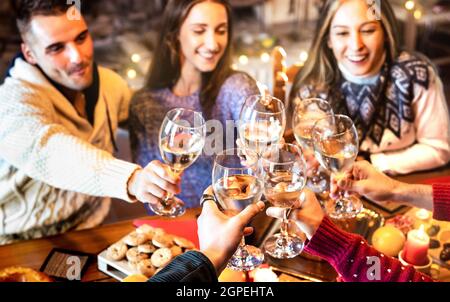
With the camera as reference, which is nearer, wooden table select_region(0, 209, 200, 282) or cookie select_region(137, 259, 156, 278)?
cookie select_region(137, 259, 156, 278)

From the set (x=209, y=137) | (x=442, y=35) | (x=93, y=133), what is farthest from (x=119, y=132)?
(x=442, y=35)

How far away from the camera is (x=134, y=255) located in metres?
1.44

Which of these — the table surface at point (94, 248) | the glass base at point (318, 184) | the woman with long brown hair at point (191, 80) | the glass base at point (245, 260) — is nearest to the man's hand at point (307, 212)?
the glass base at point (245, 260)

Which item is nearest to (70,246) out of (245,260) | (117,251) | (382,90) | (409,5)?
(117,251)

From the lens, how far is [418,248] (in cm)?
146

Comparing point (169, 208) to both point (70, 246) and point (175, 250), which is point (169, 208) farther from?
point (70, 246)

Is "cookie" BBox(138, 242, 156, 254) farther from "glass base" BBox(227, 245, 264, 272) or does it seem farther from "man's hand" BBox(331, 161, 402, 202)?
"man's hand" BBox(331, 161, 402, 202)

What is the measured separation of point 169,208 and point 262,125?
34cm

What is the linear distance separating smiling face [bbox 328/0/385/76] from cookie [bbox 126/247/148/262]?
42.4 inches

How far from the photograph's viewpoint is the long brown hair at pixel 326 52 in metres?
2.07

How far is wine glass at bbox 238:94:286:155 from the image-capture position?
1.52m

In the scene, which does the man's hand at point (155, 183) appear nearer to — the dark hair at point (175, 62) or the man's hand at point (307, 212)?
the man's hand at point (307, 212)

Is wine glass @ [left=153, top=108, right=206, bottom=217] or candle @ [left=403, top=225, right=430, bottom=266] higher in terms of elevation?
wine glass @ [left=153, top=108, right=206, bottom=217]

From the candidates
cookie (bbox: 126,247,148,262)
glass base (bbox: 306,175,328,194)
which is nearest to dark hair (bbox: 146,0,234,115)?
glass base (bbox: 306,175,328,194)
